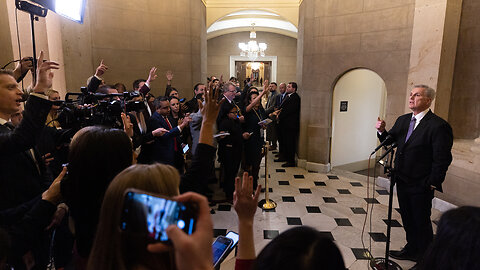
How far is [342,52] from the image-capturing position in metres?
5.74

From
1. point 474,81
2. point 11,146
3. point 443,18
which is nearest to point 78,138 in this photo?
point 11,146

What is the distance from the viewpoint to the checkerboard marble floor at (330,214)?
3415mm

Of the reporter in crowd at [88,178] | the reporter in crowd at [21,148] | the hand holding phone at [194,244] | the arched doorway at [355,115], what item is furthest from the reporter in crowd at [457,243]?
the arched doorway at [355,115]

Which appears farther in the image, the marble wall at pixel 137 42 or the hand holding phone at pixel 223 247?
the marble wall at pixel 137 42

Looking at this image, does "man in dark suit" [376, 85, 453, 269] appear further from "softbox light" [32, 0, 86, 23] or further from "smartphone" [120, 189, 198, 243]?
"softbox light" [32, 0, 86, 23]

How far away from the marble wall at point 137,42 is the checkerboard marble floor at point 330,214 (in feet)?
10.7

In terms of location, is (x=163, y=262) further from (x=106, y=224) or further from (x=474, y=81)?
(x=474, y=81)

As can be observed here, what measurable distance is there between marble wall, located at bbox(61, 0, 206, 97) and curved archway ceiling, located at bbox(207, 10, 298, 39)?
4.75 meters

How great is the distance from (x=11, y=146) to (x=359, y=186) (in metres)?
5.27

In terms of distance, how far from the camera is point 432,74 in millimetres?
4453

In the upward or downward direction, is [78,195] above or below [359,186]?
above

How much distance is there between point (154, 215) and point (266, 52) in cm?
1453

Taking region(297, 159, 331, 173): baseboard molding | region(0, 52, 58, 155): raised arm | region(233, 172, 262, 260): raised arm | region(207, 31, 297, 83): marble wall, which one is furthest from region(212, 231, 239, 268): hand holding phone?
region(207, 31, 297, 83): marble wall

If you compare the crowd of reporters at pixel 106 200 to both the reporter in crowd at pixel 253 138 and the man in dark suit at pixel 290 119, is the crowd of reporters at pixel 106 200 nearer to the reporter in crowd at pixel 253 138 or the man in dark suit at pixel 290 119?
the reporter in crowd at pixel 253 138
